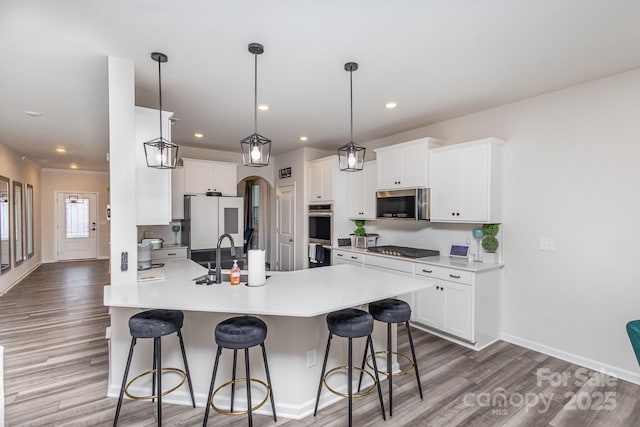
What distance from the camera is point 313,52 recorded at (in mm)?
2408

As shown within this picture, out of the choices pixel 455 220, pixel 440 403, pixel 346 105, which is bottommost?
pixel 440 403

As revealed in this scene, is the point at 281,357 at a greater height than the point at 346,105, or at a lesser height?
lesser

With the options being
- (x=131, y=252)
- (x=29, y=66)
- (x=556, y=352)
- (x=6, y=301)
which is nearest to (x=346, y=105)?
(x=131, y=252)

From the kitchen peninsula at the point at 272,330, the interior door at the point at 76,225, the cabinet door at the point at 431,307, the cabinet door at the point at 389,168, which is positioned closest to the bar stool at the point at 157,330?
the kitchen peninsula at the point at 272,330

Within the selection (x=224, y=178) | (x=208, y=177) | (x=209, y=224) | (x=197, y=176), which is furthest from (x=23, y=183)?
(x=209, y=224)

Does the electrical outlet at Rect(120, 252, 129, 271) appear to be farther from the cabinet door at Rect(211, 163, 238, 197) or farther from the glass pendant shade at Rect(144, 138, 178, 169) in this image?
the cabinet door at Rect(211, 163, 238, 197)

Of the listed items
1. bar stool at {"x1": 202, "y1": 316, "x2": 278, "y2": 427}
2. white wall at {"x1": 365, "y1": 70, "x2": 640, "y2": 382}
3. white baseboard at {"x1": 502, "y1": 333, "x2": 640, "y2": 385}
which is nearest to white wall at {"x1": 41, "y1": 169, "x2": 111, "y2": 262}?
bar stool at {"x1": 202, "y1": 316, "x2": 278, "y2": 427}

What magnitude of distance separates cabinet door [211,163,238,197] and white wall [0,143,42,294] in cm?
369

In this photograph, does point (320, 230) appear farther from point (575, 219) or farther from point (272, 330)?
point (575, 219)

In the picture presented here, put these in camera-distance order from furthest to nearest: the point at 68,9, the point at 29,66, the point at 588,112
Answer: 1. the point at 588,112
2. the point at 29,66
3. the point at 68,9

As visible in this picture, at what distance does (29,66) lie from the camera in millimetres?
2688

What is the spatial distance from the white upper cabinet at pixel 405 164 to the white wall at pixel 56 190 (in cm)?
858

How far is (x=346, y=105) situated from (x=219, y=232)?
2716 millimetres

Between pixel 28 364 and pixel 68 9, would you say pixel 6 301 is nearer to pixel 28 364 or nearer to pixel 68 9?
pixel 28 364
